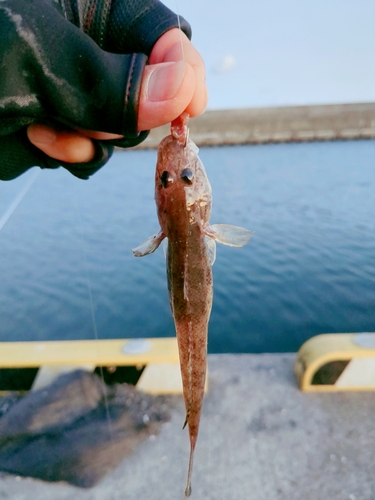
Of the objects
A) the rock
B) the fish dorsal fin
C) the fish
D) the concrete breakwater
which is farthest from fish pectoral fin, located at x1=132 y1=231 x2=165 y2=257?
the concrete breakwater

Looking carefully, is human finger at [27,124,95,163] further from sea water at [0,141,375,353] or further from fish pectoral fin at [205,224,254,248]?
sea water at [0,141,375,353]

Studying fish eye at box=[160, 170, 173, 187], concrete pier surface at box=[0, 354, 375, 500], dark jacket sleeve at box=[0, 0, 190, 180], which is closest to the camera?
dark jacket sleeve at box=[0, 0, 190, 180]

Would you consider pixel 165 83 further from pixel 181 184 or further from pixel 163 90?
pixel 181 184

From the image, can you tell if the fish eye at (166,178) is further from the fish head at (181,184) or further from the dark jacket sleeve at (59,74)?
the dark jacket sleeve at (59,74)

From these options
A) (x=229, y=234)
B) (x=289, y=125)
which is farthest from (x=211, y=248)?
(x=289, y=125)

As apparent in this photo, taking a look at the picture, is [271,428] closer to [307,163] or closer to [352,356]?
[352,356]
